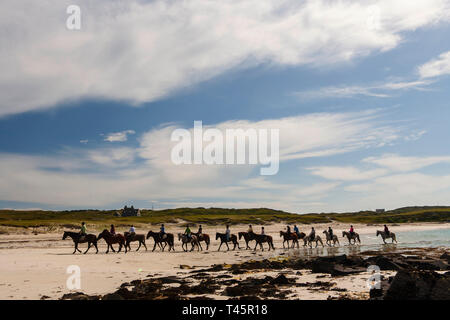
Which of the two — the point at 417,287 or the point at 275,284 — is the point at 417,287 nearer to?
the point at 417,287

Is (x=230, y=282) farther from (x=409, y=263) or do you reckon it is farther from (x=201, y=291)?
(x=409, y=263)

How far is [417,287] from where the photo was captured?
9141 millimetres

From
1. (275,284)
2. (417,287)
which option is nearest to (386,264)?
(275,284)

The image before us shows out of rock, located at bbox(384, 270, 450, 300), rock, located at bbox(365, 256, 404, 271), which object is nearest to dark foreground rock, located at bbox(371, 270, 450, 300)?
rock, located at bbox(384, 270, 450, 300)

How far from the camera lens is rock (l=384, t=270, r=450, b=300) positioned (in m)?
8.88

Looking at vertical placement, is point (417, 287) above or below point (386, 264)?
above

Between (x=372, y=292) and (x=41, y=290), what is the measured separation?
12153 millimetres

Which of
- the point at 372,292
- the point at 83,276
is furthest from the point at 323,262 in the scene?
the point at 83,276

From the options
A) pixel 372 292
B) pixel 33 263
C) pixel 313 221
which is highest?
pixel 372 292

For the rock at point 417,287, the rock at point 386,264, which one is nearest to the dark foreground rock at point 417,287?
the rock at point 417,287

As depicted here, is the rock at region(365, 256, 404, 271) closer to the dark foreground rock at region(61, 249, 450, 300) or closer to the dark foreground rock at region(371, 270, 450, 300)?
the dark foreground rock at region(61, 249, 450, 300)

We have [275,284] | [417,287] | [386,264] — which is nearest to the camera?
[417,287]

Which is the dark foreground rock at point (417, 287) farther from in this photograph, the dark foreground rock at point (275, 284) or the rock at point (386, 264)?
the rock at point (386, 264)
